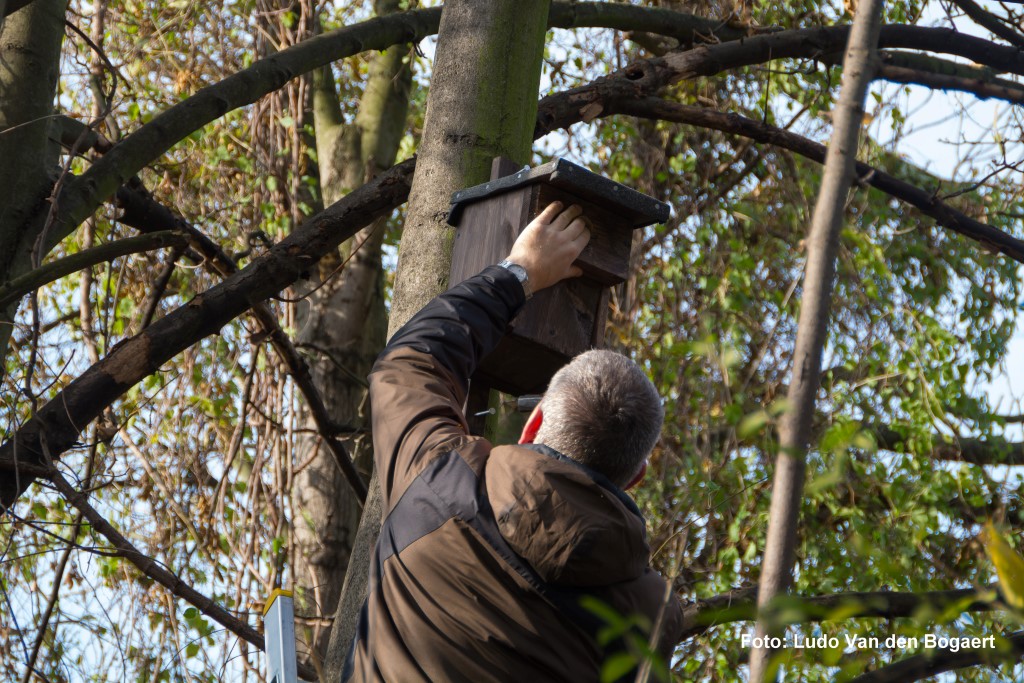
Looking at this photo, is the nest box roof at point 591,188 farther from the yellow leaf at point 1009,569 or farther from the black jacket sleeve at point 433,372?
the yellow leaf at point 1009,569

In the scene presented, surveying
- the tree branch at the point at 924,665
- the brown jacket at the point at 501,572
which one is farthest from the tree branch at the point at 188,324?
the tree branch at the point at 924,665

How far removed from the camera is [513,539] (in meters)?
1.75

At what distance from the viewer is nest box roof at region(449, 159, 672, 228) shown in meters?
2.38

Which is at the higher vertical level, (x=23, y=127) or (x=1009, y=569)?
(x=23, y=127)

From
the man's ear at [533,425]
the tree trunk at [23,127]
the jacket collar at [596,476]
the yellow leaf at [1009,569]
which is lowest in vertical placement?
the yellow leaf at [1009,569]

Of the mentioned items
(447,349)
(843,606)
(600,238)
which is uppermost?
(600,238)

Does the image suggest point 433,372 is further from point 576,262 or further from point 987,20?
point 987,20

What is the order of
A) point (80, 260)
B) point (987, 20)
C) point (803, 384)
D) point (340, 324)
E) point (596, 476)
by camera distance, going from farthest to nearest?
1. point (340, 324)
2. point (987, 20)
3. point (80, 260)
4. point (596, 476)
5. point (803, 384)

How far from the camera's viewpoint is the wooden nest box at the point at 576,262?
240 centimetres

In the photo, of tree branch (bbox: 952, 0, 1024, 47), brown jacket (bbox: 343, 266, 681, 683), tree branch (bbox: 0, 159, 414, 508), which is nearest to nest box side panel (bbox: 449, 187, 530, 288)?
brown jacket (bbox: 343, 266, 681, 683)

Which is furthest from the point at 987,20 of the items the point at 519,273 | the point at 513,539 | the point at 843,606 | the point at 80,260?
the point at 843,606

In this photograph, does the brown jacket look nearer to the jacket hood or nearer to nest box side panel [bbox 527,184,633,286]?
the jacket hood

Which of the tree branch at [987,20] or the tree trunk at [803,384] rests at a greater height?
the tree branch at [987,20]

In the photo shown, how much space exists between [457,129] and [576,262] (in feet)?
2.50
